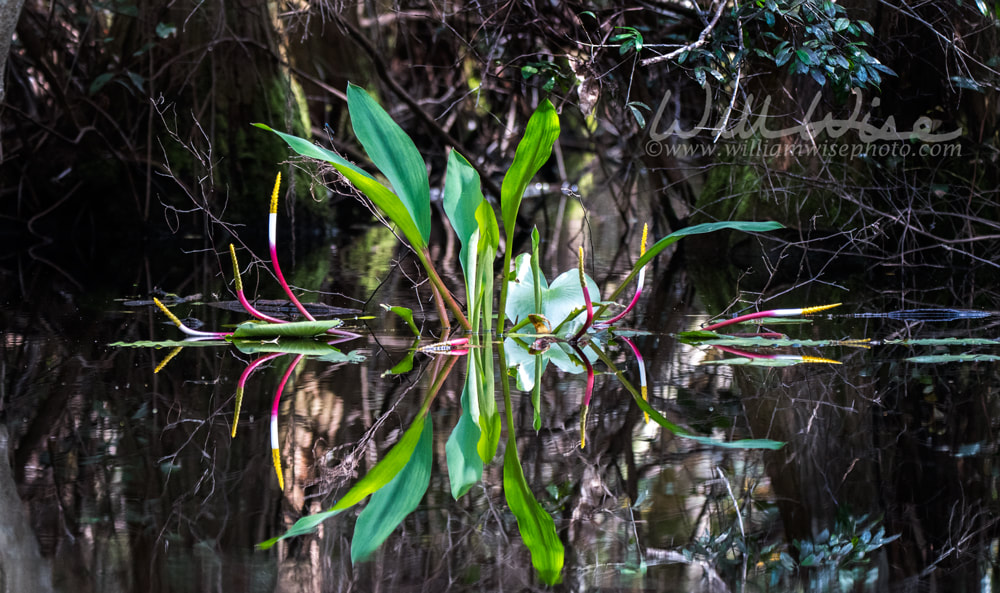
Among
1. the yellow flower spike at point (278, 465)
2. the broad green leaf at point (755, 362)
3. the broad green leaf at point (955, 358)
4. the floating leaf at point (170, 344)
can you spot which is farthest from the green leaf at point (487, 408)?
the broad green leaf at point (955, 358)

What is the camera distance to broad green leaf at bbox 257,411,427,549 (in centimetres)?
83

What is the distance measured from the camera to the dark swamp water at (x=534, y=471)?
769 mm

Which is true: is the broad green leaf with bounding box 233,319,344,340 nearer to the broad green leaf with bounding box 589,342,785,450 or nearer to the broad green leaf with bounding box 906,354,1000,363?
the broad green leaf with bounding box 589,342,785,450

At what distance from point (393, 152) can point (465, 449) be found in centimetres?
65

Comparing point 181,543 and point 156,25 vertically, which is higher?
point 156,25

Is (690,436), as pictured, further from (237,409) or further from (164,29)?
(164,29)

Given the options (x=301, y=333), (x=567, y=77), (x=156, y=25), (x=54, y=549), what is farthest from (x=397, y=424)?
(x=156, y=25)

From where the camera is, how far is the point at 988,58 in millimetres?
2844

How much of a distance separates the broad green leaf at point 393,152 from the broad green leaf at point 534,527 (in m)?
0.68

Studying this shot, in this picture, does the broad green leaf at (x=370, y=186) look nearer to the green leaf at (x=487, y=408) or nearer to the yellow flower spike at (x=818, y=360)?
the green leaf at (x=487, y=408)

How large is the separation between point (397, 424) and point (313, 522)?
33 centimetres

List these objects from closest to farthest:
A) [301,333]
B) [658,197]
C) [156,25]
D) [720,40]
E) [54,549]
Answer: [54,549] → [301,333] → [720,40] → [658,197] → [156,25]

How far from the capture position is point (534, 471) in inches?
39.3

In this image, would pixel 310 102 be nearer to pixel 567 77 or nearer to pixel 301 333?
pixel 567 77
